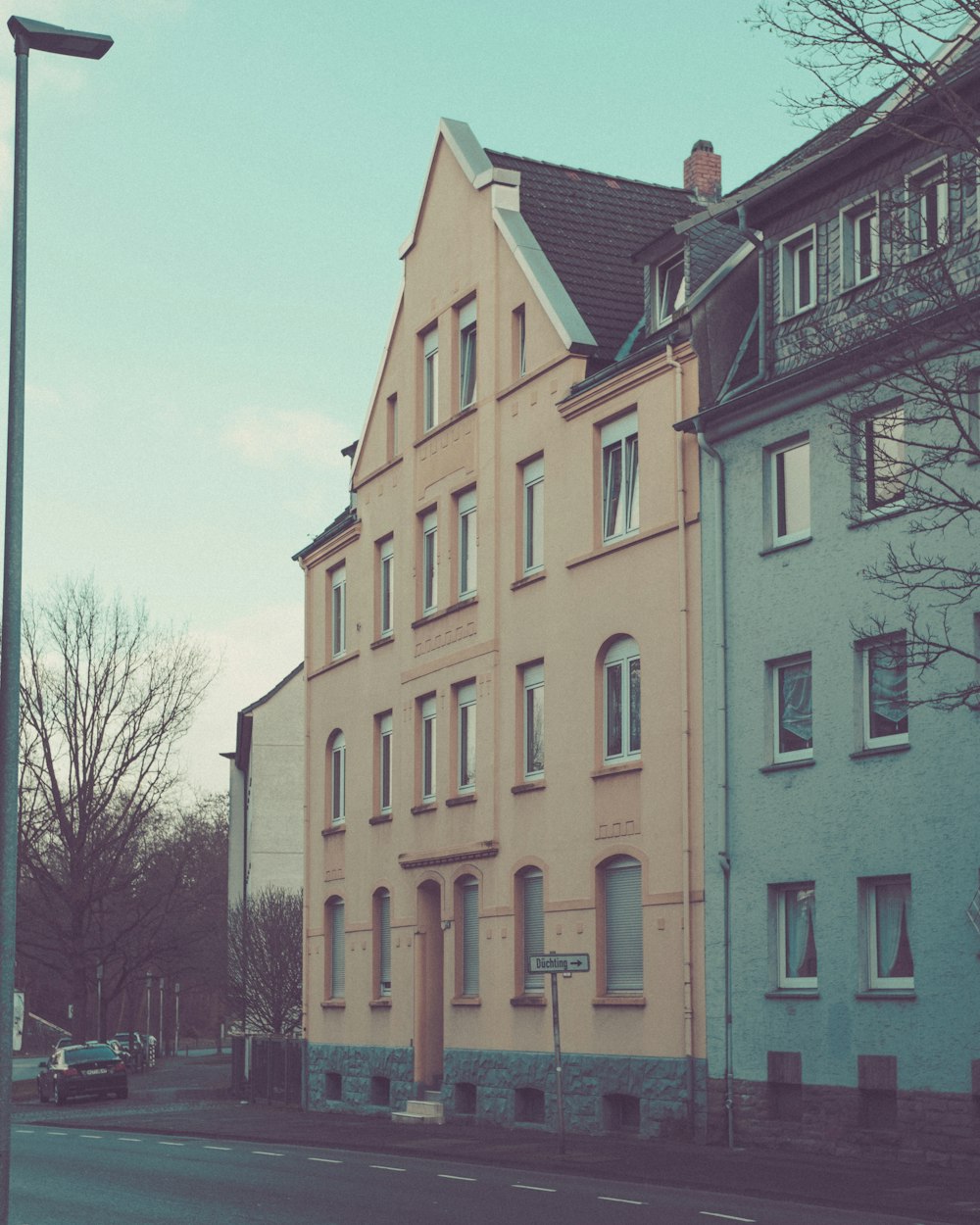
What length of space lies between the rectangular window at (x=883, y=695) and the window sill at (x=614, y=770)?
4685 mm

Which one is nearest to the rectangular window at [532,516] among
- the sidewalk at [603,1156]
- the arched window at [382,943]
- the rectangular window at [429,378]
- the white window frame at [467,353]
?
the white window frame at [467,353]

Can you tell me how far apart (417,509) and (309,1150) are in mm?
12580

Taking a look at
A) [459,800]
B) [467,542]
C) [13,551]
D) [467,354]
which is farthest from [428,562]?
[13,551]

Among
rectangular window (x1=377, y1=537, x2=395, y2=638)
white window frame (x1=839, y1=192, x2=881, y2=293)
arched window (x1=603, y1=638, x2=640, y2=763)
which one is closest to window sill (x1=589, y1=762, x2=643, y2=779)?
arched window (x1=603, y1=638, x2=640, y2=763)

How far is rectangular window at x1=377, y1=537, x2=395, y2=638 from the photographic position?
119 feet

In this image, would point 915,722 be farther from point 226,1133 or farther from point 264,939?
point 264,939

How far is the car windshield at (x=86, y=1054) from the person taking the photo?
4866 centimetres

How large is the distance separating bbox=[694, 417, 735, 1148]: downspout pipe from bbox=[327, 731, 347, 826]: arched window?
14605 mm

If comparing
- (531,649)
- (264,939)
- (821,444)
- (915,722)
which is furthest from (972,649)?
(264,939)

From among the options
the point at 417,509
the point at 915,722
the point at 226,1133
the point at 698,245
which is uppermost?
the point at 698,245

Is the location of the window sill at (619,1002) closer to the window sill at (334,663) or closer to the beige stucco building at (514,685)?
the beige stucco building at (514,685)

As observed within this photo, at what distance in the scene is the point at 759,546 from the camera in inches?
955

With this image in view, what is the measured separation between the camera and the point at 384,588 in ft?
120

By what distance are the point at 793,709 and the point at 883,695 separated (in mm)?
1770
